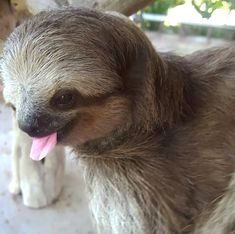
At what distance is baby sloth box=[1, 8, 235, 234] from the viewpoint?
Result: 766 mm

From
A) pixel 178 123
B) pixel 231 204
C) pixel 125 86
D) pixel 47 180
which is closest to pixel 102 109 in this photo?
pixel 125 86

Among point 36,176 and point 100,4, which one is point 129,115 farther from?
point 36,176

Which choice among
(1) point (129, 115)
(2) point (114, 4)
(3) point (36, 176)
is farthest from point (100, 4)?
(3) point (36, 176)

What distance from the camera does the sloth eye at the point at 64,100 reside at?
0.76 m

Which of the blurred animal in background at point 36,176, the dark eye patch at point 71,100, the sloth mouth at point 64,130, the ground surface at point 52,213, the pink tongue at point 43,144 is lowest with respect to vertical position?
the ground surface at point 52,213

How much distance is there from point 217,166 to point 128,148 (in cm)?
15

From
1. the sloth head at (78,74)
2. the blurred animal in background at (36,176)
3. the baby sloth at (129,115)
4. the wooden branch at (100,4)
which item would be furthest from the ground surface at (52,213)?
the sloth head at (78,74)

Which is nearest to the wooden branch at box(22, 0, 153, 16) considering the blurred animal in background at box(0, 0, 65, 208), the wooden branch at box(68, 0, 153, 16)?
the wooden branch at box(68, 0, 153, 16)

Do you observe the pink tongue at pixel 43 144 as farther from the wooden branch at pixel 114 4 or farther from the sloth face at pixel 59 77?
the wooden branch at pixel 114 4

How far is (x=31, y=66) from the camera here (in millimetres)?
757

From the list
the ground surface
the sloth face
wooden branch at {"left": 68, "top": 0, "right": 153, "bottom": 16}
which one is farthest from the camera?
the ground surface

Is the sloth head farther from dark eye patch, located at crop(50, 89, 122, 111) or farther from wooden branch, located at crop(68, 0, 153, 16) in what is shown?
wooden branch, located at crop(68, 0, 153, 16)

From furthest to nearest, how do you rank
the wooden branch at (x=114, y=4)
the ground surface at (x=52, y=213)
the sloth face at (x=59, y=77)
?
the ground surface at (x=52, y=213) < the wooden branch at (x=114, y=4) < the sloth face at (x=59, y=77)

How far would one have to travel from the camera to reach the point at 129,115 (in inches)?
33.1
